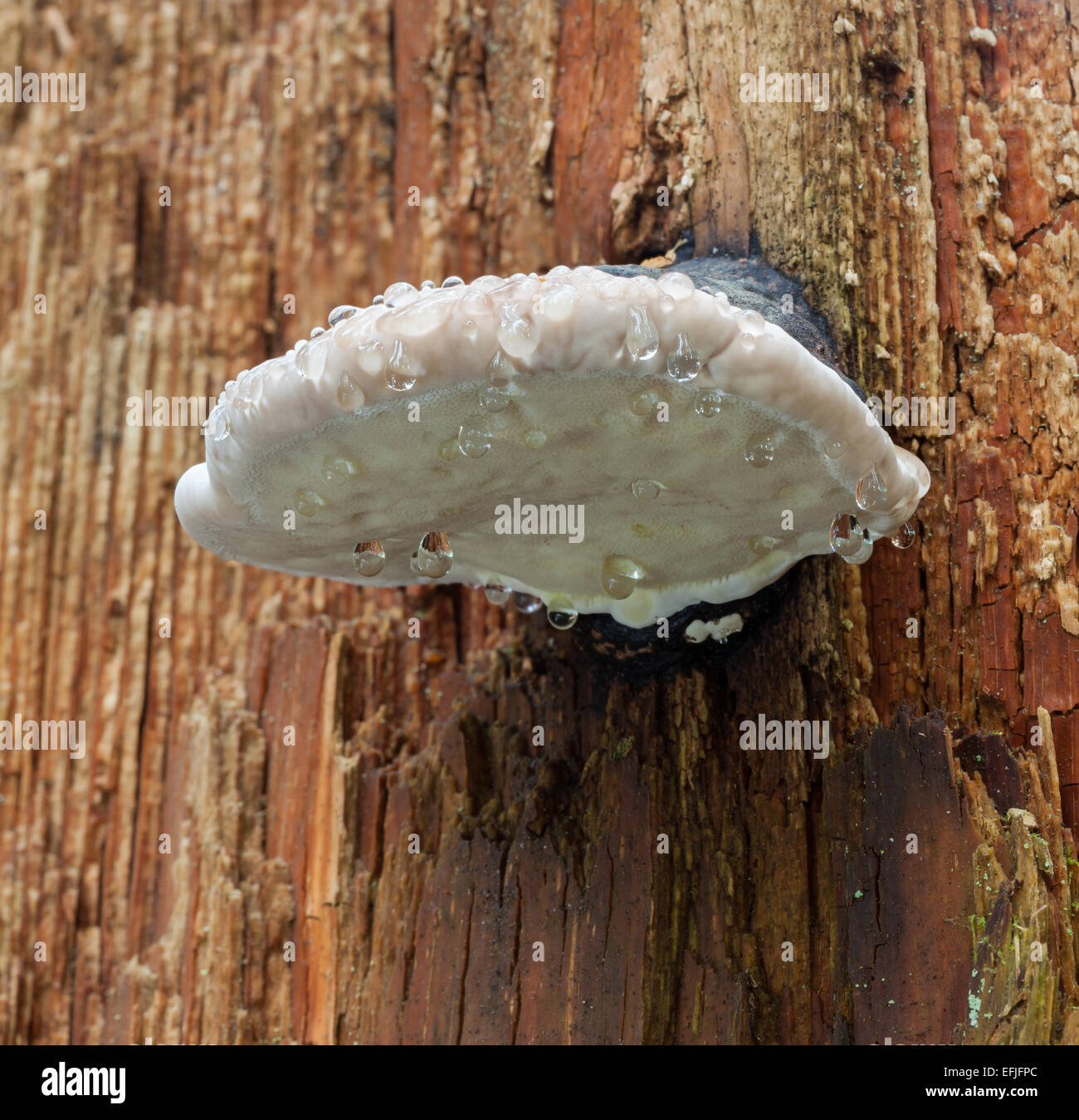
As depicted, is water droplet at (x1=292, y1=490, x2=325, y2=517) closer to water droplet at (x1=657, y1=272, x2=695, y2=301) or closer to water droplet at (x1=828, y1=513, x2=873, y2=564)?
water droplet at (x1=657, y1=272, x2=695, y2=301)

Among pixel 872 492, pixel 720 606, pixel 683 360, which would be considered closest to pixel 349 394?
pixel 683 360

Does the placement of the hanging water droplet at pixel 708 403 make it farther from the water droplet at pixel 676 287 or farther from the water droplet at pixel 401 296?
the water droplet at pixel 401 296

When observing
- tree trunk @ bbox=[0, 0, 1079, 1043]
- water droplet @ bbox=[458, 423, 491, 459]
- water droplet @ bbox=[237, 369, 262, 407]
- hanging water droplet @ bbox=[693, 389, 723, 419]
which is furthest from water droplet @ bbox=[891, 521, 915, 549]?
water droplet @ bbox=[237, 369, 262, 407]

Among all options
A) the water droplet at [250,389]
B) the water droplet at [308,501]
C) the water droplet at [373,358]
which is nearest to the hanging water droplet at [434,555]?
the water droplet at [308,501]

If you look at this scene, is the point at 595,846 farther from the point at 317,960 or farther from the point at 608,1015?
the point at 317,960

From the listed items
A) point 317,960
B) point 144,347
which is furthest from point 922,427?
point 144,347
